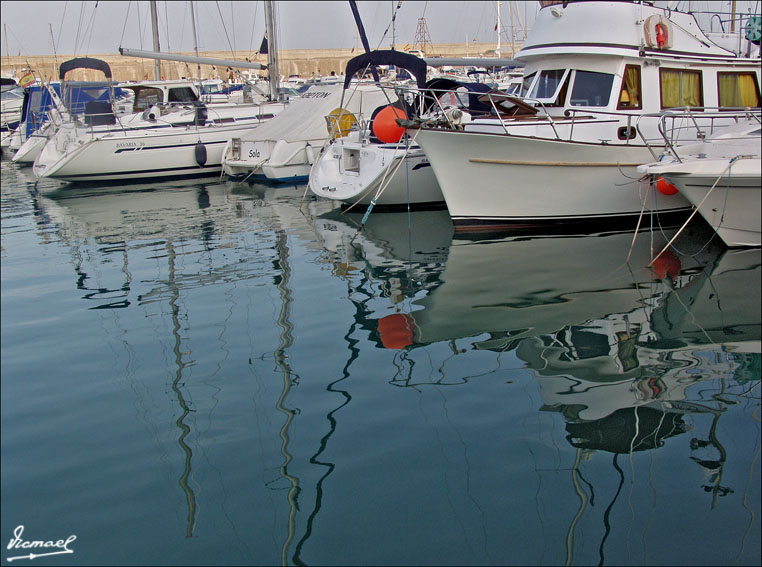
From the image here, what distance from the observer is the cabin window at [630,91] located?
12.0 meters

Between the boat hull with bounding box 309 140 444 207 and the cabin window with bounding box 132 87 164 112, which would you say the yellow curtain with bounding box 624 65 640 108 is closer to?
the boat hull with bounding box 309 140 444 207

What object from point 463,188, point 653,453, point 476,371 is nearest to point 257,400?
point 476,371

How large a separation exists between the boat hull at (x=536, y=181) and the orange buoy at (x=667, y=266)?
112cm

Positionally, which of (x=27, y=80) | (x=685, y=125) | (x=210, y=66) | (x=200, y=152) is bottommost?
(x=200, y=152)

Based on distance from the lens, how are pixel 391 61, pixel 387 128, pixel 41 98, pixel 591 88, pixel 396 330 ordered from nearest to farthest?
pixel 396 330, pixel 591 88, pixel 391 61, pixel 387 128, pixel 41 98

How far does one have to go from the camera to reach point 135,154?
20250mm

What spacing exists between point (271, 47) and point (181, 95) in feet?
10.6

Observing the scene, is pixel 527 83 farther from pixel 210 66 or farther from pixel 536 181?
pixel 210 66

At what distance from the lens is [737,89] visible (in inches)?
506

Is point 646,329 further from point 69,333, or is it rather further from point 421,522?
point 69,333

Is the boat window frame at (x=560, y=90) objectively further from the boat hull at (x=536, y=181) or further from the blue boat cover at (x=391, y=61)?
the blue boat cover at (x=391, y=61)

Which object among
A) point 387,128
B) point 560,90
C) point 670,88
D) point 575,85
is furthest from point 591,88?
point 387,128

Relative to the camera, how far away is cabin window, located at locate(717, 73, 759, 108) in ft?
41.9

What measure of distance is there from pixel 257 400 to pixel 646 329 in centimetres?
383
